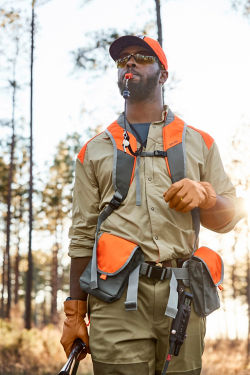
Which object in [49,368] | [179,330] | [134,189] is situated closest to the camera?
[179,330]

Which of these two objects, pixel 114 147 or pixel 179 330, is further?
pixel 114 147

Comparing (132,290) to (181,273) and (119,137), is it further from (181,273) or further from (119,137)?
(119,137)

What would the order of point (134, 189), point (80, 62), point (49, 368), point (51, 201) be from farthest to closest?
point (51, 201) → point (49, 368) → point (80, 62) → point (134, 189)

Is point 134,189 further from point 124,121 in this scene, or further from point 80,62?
point 80,62

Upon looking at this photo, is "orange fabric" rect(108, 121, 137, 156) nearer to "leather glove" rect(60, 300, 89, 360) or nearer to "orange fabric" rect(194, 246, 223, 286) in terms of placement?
"orange fabric" rect(194, 246, 223, 286)

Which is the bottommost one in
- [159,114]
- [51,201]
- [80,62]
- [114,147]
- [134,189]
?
[51,201]

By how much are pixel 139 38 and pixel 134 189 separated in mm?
1233

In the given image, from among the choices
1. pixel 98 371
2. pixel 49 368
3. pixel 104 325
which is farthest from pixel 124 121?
pixel 49 368

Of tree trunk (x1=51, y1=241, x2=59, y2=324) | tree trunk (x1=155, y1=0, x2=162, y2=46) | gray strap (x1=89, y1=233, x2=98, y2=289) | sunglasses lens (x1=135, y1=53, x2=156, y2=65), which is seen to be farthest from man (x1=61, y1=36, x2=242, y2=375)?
tree trunk (x1=51, y1=241, x2=59, y2=324)

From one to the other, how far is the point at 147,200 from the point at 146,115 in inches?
31.2

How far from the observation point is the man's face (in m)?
3.72

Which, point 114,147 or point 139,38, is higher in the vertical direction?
point 139,38

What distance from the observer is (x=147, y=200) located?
3.35m

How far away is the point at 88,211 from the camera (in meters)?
3.63
